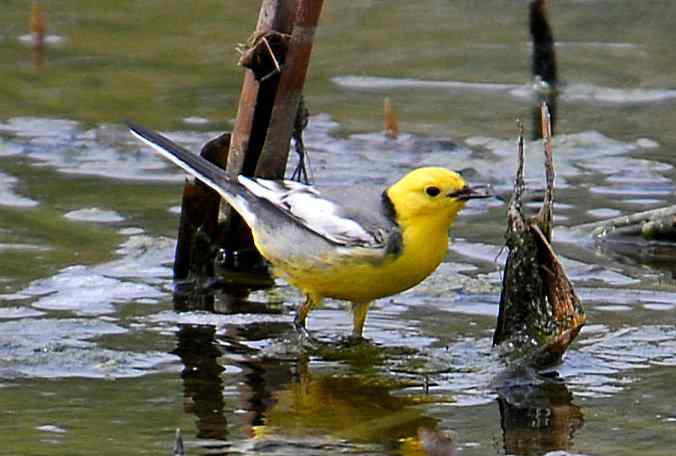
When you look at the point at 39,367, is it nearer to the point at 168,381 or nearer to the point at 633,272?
the point at 168,381

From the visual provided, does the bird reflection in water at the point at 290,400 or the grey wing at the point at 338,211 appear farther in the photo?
the grey wing at the point at 338,211

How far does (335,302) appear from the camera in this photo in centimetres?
902

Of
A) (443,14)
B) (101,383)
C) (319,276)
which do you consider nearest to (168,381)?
(101,383)

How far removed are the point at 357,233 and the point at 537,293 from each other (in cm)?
88

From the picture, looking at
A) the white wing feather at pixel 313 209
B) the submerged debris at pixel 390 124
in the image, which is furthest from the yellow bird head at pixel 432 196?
the submerged debris at pixel 390 124

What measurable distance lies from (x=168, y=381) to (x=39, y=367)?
52 cm

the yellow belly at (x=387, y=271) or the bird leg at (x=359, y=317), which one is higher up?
the yellow belly at (x=387, y=271)

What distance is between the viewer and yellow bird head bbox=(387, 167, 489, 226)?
799cm

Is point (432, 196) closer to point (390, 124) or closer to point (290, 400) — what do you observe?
point (290, 400)

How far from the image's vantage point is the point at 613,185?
1109cm

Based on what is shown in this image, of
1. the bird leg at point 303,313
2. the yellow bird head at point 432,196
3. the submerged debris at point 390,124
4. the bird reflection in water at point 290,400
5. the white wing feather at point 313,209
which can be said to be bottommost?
the bird reflection in water at point 290,400

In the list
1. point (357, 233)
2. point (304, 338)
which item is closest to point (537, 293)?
point (357, 233)

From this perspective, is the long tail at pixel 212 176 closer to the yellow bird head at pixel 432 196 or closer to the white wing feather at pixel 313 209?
the white wing feather at pixel 313 209

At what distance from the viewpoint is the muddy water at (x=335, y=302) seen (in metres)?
6.87
